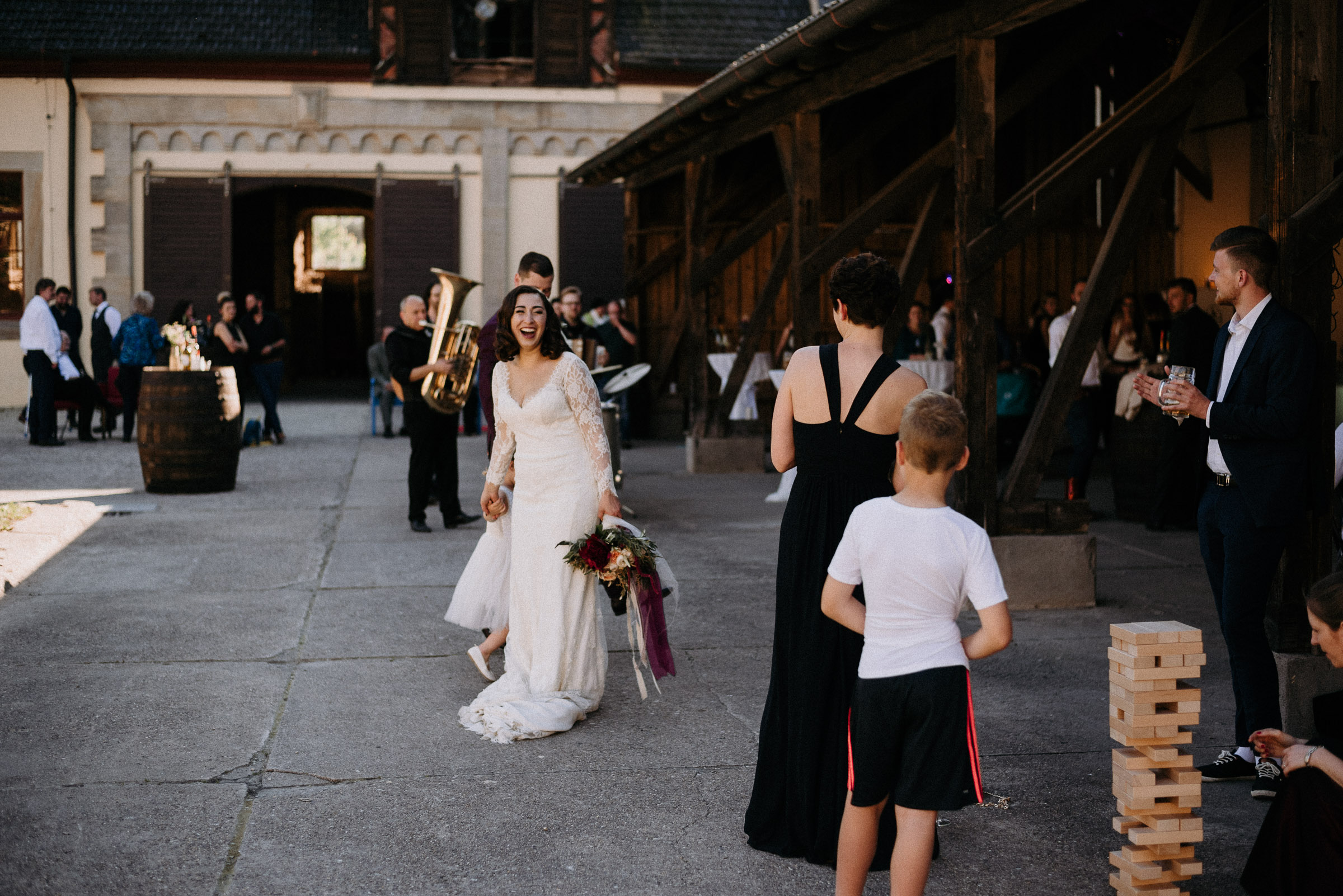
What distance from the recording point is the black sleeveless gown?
3646mm

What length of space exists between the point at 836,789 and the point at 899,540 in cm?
99

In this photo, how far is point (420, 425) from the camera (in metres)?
9.38

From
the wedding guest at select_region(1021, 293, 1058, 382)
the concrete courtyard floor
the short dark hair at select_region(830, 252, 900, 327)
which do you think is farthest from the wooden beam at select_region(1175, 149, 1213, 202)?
the short dark hair at select_region(830, 252, 900, 327)

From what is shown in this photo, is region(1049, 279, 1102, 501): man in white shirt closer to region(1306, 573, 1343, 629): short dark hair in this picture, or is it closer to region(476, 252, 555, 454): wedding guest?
region(476, 252, 555, 454): wedding guest

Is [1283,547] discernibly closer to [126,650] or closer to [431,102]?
[126,650]

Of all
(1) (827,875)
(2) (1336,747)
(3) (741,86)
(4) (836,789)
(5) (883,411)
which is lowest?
(1) (827,875)

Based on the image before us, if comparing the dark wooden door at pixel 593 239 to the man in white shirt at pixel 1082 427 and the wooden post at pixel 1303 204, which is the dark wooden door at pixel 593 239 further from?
the wooden post at pixel 1303 204

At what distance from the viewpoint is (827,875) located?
364cm

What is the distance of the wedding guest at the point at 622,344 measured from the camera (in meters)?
15.6

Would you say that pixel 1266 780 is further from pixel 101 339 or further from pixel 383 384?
pixel 101 339

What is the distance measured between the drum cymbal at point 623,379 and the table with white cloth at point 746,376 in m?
2.80

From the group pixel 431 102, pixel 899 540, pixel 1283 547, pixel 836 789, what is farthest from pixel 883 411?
pixel 431 102

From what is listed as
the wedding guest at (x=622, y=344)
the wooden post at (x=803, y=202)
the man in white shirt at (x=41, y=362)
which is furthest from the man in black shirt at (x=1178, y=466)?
the man in white shirt at (x=41, y=362)

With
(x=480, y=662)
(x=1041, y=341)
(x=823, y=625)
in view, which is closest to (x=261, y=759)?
(x=480, y=662)
